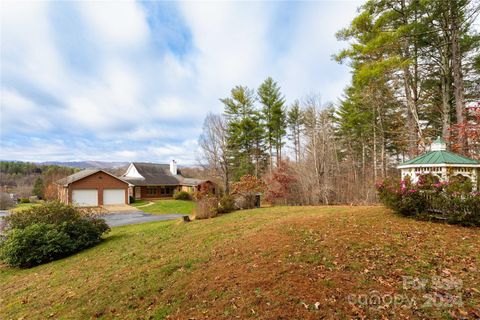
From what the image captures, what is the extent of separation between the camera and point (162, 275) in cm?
457

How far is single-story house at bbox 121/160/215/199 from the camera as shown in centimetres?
2975

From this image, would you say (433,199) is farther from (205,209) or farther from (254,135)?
(254,135)

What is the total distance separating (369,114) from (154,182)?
26.9 meters

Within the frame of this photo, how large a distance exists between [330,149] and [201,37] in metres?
12.4

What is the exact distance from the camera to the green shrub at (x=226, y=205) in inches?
486

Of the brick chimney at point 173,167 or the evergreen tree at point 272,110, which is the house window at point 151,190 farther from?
the evergreen tree at point 272,110

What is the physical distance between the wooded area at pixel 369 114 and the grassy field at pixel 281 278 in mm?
6535

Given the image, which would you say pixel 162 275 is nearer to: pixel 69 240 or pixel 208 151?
pixel 69 240

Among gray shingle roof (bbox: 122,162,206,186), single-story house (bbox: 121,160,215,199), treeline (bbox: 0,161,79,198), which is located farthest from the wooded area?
treeline (bbox: 0,161,79,198)

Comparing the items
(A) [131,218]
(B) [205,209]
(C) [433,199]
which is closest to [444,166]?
(C) [433,199]

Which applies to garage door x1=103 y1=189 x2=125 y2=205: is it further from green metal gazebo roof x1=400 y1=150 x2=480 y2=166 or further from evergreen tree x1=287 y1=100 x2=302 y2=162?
green metal gazebo roof x1=400 y1=150 x2=480 y2=166

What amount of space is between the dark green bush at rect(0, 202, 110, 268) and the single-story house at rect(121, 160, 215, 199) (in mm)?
18049

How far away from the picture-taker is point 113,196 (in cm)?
2544

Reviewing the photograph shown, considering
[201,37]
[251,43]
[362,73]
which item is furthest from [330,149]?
[201,37]
